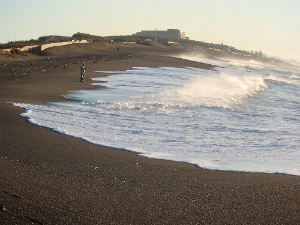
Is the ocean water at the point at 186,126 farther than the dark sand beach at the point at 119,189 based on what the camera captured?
Yes

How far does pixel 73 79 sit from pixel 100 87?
320 centimetres

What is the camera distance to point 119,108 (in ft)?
45.3

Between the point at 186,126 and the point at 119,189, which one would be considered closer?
the point at 119,189

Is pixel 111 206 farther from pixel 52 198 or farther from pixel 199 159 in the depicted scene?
pixel 199 159

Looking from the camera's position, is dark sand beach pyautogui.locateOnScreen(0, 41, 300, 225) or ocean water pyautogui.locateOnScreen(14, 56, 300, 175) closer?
dark sand beach pyautogui.locateOnScreen(0, 41, 300, 225)

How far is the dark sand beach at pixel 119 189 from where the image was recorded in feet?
16.1

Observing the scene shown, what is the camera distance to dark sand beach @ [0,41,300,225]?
4.90 meters

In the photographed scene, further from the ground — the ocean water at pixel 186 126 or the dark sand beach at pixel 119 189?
the dark sand beach at pixel 119 189

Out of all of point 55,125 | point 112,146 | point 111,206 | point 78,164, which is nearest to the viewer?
point 111,206

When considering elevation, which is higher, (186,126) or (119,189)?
(119,189)

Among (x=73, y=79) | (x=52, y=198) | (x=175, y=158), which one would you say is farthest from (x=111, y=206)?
(x=73, y=79)

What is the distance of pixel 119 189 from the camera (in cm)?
584

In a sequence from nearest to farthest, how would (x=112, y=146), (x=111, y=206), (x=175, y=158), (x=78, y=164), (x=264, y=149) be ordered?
(x=111, y=206) → (x=78, y=164) → (x=175, y=158) → (x=112, y=146) → (x=264, y=149)

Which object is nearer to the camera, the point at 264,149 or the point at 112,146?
the point at 112,146
